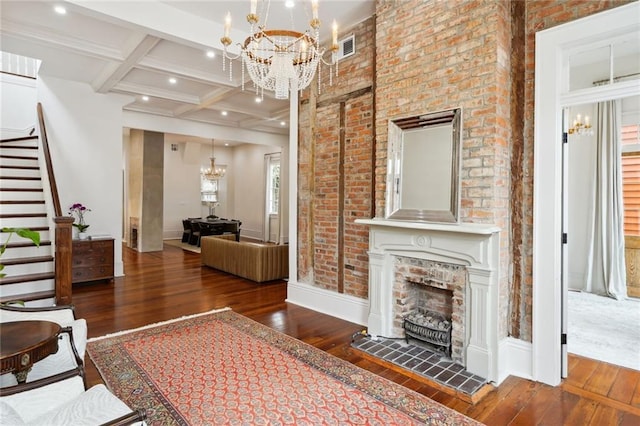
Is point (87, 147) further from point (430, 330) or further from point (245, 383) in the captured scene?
point (430, 330)

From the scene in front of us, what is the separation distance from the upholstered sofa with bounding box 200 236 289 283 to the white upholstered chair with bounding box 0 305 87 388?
11.1ft

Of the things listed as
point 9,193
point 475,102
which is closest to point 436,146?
point 475,102

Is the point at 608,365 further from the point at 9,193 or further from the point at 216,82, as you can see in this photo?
the point at 9,193

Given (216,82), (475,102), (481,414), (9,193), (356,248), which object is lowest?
(481,414)

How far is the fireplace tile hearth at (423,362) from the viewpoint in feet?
8.80

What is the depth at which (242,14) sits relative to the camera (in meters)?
3.89

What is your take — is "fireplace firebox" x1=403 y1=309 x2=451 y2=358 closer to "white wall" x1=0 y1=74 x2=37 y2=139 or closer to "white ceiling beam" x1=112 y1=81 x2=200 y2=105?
"white ceiling beam" x1=112 y1=81 x2=200 y2=105

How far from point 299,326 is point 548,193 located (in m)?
2.77

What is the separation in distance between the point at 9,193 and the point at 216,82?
3559 mm

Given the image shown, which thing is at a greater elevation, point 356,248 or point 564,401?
point 356,248

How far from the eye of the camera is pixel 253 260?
19.6 feet

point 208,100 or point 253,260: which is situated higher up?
point 208,100

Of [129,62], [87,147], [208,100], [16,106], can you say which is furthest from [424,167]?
[16,106]

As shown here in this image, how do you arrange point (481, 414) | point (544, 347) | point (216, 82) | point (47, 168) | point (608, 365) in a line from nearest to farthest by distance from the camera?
1. point (481, 414)
2. point (544, 347)
3. point (608, 365)
4. point (47, 168)
5. point (216, 82)
